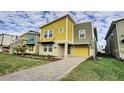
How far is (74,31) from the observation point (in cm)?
1780

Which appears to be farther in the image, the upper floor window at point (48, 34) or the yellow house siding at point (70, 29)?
the upper floor window at point (48, 34)

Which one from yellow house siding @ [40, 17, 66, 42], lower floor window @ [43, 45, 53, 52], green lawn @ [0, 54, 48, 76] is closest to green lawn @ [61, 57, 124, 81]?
green lawn @ [0, 54, 48, 76]

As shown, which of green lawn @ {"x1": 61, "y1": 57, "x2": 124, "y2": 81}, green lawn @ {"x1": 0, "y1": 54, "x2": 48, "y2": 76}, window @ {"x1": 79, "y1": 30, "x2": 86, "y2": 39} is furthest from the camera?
window @ {"x1": 79, "y1": 30, "x2": 86, "y2": 39}

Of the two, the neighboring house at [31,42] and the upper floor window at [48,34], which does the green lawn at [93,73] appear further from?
the neighboring house at [31,42]

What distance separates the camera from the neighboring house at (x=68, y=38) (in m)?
16.3

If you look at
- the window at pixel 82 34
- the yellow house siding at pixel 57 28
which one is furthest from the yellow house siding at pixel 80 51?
the yellow house siding at pixel 57 28

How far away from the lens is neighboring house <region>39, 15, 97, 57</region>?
16281 millimetres

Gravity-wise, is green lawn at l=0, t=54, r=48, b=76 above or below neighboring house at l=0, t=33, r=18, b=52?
below

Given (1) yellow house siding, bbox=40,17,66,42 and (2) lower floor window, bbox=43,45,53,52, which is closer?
(1) yellow house siding, bbox=40,17,66,42

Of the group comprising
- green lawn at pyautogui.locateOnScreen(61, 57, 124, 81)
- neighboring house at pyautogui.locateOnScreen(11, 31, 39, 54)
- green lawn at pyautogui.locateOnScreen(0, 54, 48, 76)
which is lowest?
green lawn at pyautogui.locateOnScreen(61, 57, 124, 81)

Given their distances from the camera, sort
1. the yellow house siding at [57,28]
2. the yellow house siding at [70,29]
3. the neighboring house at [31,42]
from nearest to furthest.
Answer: the yellow house siding at [57,28]
the yellow house siding at [70,29]
the neighboring house at [31,42]

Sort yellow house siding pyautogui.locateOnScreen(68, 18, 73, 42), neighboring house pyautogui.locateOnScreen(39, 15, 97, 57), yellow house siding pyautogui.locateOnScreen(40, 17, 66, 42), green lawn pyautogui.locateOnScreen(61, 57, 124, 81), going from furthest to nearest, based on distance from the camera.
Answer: yellow house siding pyautogui.locateOnScreen(68, 18, 73, 42) < yellow house siding pyautogui.locateOnScreen(40, 17, 66, 42) < neighboring house pyautogui.locateOnScreen(39, 15, 97, 57) < green lawn pyautogui.locateOnScreen(61, 57, 124, 81)

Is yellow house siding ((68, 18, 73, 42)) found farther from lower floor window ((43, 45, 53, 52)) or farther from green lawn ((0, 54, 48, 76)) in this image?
green lawn ((0, 54, 48, 76))
